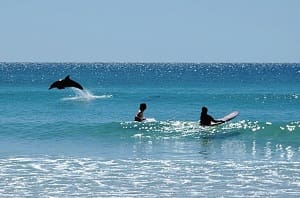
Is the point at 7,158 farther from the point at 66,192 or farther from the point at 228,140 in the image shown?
the point at 228,140

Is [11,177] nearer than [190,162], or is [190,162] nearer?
[11,177]

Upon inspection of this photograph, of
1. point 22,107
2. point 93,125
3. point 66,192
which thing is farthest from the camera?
point 22,107

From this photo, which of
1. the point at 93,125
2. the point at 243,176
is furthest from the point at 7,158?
the point at 93,125

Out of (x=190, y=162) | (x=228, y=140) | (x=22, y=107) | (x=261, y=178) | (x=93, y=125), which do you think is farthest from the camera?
(x=22, y=107)

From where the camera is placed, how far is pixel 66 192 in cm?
1678

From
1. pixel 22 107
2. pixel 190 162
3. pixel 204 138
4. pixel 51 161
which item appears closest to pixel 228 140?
pixel 204 138

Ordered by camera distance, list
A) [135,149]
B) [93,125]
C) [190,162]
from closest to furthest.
Result: [190,162] → [135,149] → [93,125]

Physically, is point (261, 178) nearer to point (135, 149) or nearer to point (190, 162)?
point (190, 162)

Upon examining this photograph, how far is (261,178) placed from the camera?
18.5 meters

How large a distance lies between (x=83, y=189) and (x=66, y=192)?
0.51m

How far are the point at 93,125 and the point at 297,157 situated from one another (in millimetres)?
12887

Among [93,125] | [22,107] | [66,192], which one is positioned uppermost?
[22,107]

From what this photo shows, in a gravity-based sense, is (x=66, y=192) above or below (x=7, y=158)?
below

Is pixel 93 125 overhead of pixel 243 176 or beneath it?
overhead
